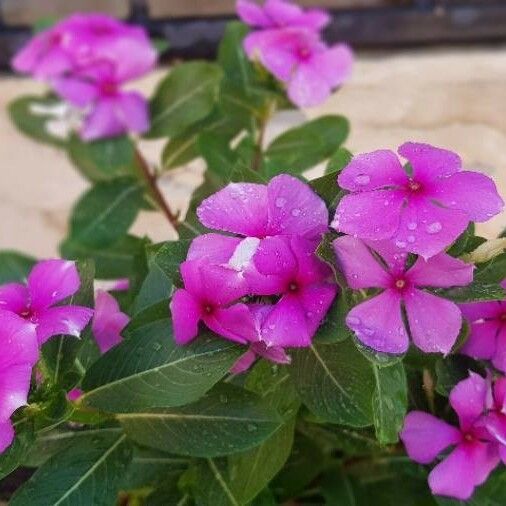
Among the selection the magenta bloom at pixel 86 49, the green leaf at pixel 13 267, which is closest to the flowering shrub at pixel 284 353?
the green leaf at pixel 13 267

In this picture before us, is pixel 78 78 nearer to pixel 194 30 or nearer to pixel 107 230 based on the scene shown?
pixel 107 230

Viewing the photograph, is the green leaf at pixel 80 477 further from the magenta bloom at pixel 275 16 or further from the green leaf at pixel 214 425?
the magenta bloom at pixel 275 16

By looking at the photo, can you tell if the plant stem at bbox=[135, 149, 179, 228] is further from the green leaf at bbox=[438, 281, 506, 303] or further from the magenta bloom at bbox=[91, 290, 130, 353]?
the green leaf at bbox=[438, 281, 506, 303]

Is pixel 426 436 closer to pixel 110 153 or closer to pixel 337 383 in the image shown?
pixel 337 383

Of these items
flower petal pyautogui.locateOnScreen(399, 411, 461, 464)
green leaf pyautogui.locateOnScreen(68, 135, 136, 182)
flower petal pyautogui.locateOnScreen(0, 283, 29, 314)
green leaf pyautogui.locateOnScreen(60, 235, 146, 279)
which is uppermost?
flower petal pyautogui.locateOnScreen(0, 283, 29, 314)

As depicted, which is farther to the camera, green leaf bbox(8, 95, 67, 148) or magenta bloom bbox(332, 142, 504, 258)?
green leaf bbox(8, 95, 67, 148)

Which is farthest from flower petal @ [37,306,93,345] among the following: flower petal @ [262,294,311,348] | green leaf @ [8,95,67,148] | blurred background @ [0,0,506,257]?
blurred background @ [0,0,506,257]

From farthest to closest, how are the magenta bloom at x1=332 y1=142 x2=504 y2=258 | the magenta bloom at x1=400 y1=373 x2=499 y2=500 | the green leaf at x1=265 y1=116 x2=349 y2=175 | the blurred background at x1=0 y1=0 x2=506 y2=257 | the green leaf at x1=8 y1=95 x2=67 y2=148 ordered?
the blurred background at x1=0 y1=0 x2=506 y2=257 → the green leaf at x1=8 y1=95 x2=67 y2=148 → the green leaf at x1=265 y1=116 x2=349 y2=175 → the magenta bloom at x1=400 y1=373 x2=499 y2=500 → the magenta bloom at x1=332 y1=142 x2=504 y2=258

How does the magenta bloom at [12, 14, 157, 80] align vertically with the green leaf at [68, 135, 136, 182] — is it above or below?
above
